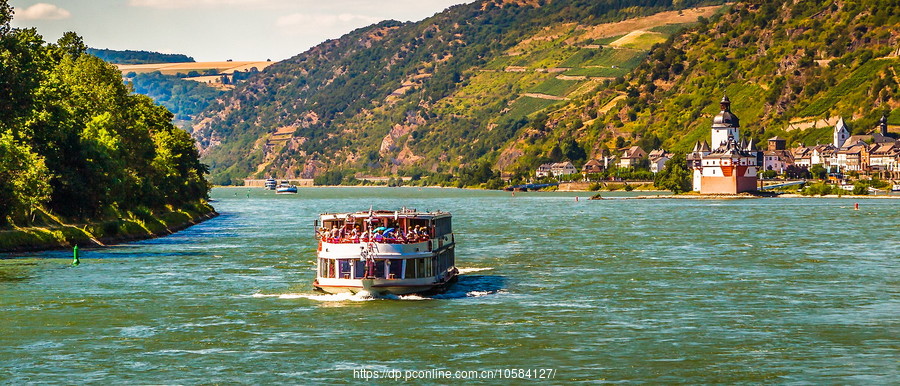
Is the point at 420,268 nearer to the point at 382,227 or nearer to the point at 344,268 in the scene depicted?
the point at 382,227

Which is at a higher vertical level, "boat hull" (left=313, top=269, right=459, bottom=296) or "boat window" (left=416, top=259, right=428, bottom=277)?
"boat window" (left=416, top=259, right=428, bottom=277)

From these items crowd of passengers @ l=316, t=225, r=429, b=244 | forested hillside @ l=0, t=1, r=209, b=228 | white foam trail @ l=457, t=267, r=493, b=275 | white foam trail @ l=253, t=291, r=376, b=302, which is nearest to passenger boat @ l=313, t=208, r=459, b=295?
crowd of passengers @ l=316, t=225, r=429, b=244

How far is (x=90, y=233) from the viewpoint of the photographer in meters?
102

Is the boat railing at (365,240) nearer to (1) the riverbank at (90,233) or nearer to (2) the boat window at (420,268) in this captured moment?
(2) the boat window at (420,268)

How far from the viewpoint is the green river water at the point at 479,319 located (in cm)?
4381

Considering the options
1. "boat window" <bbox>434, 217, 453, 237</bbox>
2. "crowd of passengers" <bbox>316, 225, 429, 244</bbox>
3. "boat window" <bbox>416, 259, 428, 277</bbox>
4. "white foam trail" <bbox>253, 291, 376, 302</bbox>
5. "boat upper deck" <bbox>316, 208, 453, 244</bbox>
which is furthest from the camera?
"boat window" <bbox>434, 217, 453, 237</bbox>

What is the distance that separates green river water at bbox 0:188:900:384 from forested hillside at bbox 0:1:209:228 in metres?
7.09

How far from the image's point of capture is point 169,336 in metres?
51.2

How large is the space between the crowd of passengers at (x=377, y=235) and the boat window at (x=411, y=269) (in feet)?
3.77

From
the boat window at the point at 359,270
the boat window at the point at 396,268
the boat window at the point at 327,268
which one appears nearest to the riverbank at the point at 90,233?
the boat window at the point at 327,268

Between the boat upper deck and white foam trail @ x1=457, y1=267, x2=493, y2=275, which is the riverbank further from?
white foam trail @ x1=457, y1=267, x2=493, y2=275

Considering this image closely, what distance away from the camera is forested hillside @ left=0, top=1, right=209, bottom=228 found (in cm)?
9075

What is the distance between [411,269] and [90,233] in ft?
164

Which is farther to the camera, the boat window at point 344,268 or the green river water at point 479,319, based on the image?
the boat window at point 344,268
